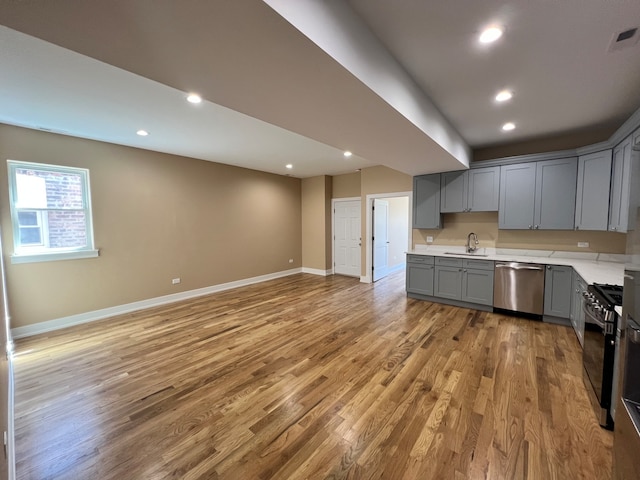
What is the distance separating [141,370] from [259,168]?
464 centimetres

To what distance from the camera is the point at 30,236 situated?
3623mm

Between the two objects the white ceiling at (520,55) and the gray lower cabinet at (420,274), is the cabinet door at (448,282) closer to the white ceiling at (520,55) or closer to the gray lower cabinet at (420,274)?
the gray lower cabinet at (420,274)

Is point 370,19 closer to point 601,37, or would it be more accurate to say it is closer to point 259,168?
point 601,37

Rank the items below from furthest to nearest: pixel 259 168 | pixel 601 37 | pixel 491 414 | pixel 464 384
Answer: pixel 259 168
pixel 464 384
pixel 491 414
pixel 601 37

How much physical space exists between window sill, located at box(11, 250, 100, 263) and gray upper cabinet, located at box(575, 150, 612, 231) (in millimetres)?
7273

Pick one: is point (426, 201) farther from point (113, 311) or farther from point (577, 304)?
point (113, 311)

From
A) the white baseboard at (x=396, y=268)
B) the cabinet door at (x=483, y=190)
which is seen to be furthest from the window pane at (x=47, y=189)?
the white baseboard at (x=396, y=268)

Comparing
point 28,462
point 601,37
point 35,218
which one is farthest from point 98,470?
point 601,37

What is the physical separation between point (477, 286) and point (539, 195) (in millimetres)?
1676

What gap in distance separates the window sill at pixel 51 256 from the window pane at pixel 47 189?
68 cm

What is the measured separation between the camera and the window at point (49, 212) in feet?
11.5

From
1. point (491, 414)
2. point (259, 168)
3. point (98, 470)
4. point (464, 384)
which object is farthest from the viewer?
point (259, 168)

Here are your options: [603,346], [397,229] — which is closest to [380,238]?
[397,229]

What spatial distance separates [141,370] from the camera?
2.69m
